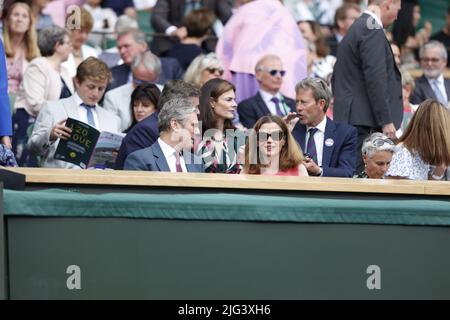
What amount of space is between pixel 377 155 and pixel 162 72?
13.2 ft

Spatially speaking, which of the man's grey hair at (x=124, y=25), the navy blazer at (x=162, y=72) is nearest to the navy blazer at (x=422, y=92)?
the navy blazer at (x=162, y=72)

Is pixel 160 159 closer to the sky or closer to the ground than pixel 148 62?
closer to the ground

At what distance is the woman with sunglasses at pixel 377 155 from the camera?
398 inches

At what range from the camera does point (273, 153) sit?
9203mm

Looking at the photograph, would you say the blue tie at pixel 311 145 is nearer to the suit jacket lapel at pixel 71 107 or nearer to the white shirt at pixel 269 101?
the white shirt at pixel 269 101

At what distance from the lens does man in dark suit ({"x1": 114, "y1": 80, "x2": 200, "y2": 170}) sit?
34.0 ft

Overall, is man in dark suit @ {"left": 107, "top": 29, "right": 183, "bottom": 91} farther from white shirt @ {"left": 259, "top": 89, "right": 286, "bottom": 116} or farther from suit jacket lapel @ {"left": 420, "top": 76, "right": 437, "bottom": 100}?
suit jacket lapel @ {"left": 420, "top": 76, "right": 437, "bottom": 100}

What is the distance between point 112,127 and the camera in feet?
38.4

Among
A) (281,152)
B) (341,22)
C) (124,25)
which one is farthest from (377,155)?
(341,22)

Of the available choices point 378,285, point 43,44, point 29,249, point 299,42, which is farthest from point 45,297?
point 299,42

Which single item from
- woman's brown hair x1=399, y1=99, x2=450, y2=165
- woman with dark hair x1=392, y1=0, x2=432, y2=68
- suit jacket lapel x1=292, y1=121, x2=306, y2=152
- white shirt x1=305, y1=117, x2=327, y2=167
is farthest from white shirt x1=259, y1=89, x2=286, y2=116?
woman with dark hair x1=392, y1=0, x2=432, y2=68

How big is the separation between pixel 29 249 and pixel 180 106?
9.81 ft

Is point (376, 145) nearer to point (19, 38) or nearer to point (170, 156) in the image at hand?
point (170, 156)

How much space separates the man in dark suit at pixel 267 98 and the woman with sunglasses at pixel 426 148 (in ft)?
9.39
